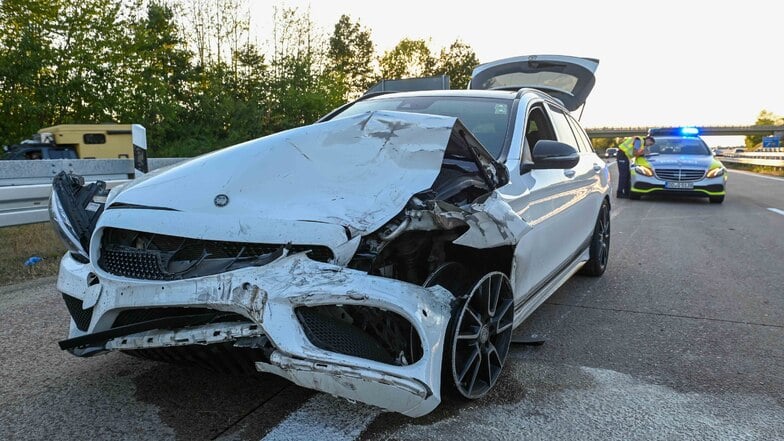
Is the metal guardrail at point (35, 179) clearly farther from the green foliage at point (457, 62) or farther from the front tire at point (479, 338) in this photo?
the green foliage at point (457, 62)

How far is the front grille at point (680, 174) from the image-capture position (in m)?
12.9

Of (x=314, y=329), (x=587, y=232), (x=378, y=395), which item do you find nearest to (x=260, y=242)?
(x=314, y=329)

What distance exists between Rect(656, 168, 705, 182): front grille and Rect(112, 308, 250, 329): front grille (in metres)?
13.0

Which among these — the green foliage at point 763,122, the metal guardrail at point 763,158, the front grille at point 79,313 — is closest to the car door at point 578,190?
the front grille at point 79,313

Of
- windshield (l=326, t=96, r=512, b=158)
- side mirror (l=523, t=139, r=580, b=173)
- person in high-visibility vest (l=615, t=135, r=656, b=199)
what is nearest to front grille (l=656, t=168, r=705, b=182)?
person in high-visibility vest (l=615, t=135, r=656, b=199)

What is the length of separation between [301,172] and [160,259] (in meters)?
0.66

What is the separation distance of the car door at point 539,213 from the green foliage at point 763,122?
130 m

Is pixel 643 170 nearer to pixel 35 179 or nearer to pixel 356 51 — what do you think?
pixel 35 179

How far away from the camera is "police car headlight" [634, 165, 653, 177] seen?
13391 millimetres

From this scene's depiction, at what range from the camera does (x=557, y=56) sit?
28.4 feet

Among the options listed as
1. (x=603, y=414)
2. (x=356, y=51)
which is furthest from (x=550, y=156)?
(x=356, y=51)

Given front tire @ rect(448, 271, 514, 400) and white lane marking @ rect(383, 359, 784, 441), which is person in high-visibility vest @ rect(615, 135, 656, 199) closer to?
white lane marking @ rect(383, 359, 784, 441)

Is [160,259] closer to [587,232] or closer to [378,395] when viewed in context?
[378,395]

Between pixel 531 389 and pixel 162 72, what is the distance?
69.1ft
